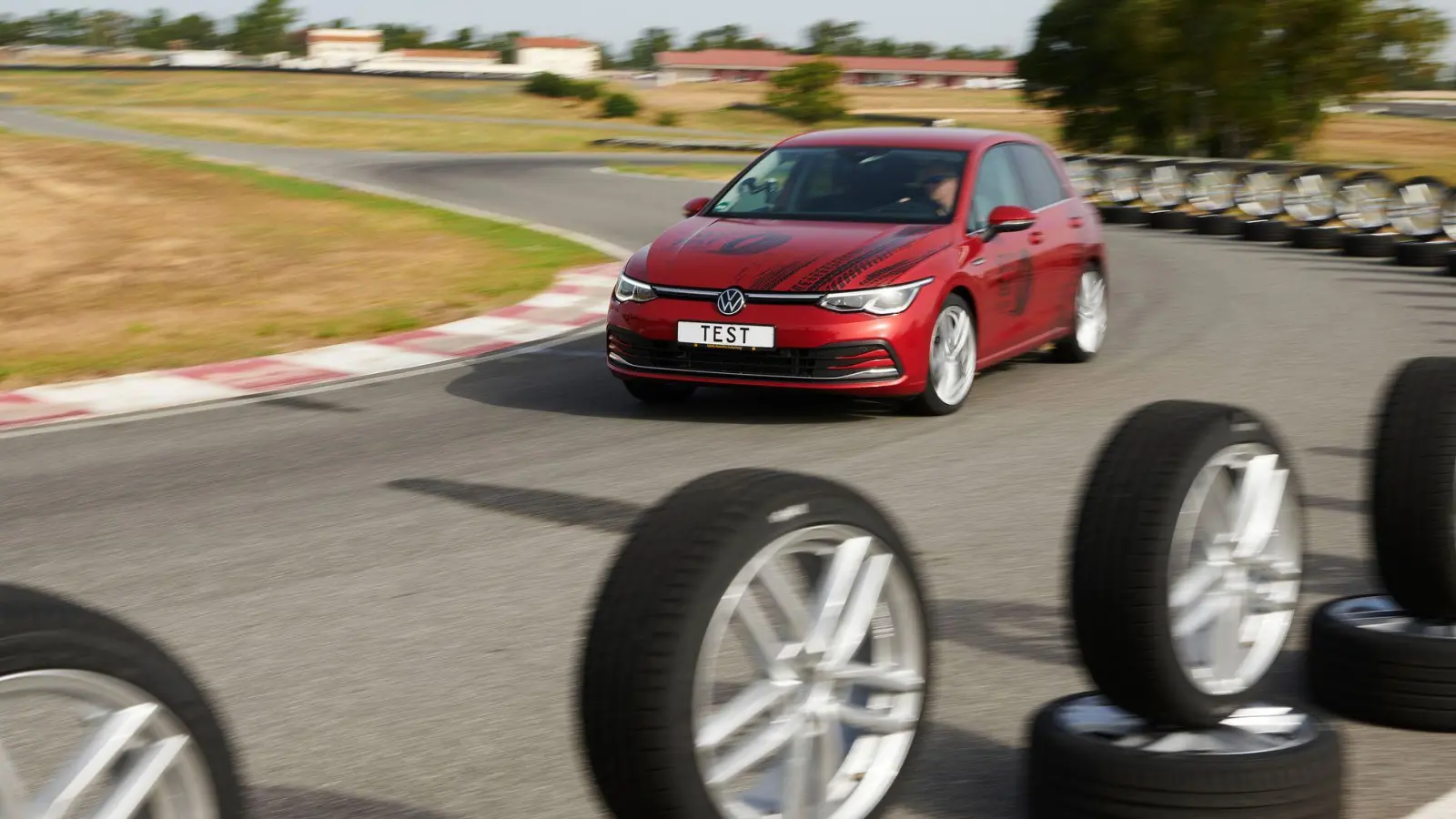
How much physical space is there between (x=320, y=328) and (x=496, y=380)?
347cm

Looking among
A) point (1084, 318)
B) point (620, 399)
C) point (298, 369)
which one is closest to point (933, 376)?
point (620, 399)

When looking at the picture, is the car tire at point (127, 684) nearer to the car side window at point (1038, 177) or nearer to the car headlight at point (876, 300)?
the car headlight at point (876, 300)

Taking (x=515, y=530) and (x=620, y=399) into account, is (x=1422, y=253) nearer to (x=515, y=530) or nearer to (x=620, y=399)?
(x=620, y=399)

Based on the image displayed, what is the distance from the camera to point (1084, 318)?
1155cm

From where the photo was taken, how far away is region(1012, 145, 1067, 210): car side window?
10859 millimetres

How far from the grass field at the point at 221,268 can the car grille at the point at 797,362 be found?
4.75m

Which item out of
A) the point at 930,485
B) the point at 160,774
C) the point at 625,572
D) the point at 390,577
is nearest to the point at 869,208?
the point at 930,485

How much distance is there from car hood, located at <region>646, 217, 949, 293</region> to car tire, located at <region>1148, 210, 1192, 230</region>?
15434 millimetres

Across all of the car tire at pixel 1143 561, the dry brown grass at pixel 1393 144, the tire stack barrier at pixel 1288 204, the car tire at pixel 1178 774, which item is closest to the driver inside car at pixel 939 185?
the car tire at pixel 1143 561

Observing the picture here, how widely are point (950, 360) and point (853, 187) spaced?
127 cm

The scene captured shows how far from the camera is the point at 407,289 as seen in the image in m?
16.7

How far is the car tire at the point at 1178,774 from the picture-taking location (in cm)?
346

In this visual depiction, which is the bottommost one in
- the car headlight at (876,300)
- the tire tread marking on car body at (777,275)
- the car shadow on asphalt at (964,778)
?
the car shadow on asphalt at (964,778)

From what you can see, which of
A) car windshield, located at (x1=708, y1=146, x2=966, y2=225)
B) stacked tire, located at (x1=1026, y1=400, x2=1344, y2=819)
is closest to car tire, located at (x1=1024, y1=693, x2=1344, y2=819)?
stacked tire, located at (x1=1026, y1=400, x2=1344, y2=819)
